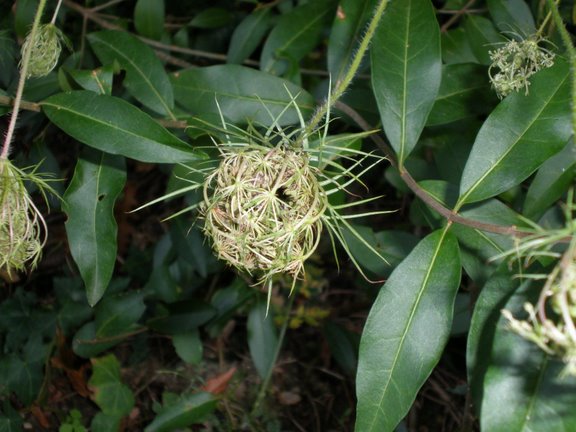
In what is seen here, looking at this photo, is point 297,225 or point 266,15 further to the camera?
point 266,15

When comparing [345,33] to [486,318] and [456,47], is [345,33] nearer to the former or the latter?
[456,47]

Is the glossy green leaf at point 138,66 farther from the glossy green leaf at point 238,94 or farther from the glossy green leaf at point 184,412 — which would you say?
the glossy green leaf at point 184,412

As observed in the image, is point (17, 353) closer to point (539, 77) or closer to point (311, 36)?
point (311, 36)

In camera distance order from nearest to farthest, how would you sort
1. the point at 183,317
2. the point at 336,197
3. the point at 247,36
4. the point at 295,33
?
1. the point at 336,197
2. the point at 295,33
3. the point at 247,36
4. the point at 183,317

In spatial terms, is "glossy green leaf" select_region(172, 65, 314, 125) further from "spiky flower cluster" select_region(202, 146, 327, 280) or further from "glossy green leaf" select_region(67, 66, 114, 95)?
"spiky flower cluster" select_region(202, 146, 327, 280)

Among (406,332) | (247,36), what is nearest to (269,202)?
(406,332)

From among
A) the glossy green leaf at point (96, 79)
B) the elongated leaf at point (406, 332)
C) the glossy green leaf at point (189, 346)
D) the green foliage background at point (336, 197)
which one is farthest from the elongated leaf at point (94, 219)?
the glossy green leaf at point (189, 346)

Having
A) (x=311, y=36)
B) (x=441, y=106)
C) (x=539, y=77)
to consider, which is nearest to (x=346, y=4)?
(x=311, y=36)
